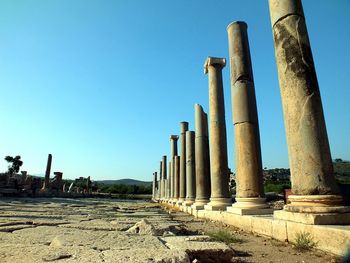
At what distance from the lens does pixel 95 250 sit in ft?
10.9

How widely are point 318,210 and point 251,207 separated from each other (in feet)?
10.1

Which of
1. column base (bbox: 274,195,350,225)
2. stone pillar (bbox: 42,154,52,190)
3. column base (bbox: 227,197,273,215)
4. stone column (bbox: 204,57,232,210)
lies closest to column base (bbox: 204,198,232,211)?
stone column (bbox: 204,57,232,210)

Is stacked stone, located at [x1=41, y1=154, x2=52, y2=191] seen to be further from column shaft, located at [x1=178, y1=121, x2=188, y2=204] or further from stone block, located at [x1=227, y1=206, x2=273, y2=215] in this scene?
stone block, located at [x1=227, y1=206, x2=273, y2=215]

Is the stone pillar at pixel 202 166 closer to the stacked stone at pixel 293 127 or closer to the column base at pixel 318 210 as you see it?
the stacked stone at pixel 293 127

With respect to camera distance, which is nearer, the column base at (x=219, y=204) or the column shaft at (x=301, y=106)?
the column shaft at (x=301, y=106)

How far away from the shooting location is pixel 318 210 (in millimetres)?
4902

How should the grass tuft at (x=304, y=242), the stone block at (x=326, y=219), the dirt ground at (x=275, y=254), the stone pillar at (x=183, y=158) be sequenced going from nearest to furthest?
the dirt ground at (x=275, y=254), the grass tuft at (x=304, y=242), the stone block at (x=326, y=219), the stone pillar at (x=183, y=158)

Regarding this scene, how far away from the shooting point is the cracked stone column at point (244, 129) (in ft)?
27.0

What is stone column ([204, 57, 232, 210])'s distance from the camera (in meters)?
11.4

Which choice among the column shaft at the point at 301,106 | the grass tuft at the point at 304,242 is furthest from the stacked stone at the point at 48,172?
the grass tuft at the point at 304,242

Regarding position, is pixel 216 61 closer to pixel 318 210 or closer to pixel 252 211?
pixel 252 211

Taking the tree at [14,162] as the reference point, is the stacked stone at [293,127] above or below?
below

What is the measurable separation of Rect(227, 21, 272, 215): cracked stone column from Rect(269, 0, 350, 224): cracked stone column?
257cm

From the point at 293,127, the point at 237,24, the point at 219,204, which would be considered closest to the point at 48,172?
the point at 219,204
